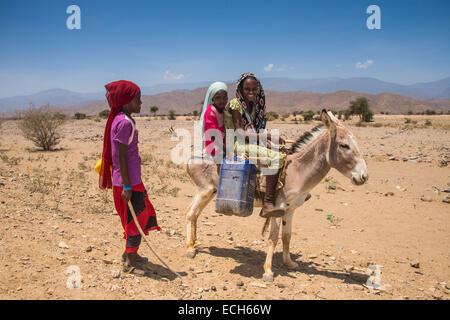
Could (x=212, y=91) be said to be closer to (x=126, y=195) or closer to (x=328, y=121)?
(x=328, y=121)

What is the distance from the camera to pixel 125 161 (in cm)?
370

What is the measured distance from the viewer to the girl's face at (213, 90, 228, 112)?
4473 mm

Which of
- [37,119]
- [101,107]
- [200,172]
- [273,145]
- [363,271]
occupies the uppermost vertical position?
[101,107]

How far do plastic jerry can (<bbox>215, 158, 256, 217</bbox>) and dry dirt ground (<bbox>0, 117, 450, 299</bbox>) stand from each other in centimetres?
106

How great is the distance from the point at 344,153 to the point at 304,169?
0.65 m

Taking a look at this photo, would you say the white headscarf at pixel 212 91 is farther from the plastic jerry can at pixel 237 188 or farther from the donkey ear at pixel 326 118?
the donkey ear at pixel 326 118

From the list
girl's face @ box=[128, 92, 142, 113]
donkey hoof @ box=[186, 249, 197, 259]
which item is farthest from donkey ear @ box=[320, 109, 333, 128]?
donkey hoof @ box=[186, 249, 197, 259]

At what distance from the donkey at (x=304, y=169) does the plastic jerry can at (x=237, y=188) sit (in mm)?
523

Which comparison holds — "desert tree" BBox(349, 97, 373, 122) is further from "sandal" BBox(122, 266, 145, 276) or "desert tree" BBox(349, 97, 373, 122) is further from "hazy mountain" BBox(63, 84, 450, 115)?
"hazy mountain" BBox(63, 84, 450, 115)

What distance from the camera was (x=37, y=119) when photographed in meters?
16.4

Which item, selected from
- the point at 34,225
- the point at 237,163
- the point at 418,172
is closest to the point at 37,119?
the point at 34,225

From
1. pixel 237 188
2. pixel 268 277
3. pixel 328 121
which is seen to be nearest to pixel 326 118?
pixel 328 121
